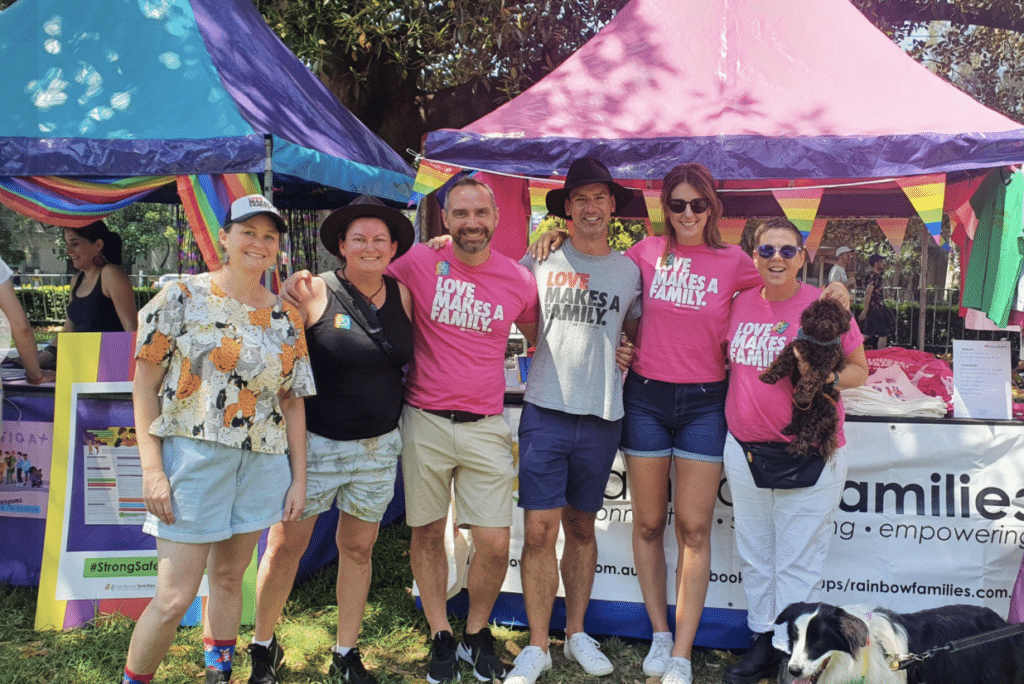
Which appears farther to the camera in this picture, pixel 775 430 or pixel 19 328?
pixel 19 328

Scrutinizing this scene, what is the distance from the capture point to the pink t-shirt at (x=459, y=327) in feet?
10.5

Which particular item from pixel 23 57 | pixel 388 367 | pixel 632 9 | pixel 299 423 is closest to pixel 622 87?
pixel 632 9

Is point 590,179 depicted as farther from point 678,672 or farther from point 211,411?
point 678,672

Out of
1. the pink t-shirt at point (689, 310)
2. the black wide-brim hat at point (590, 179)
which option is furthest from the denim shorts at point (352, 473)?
the black wide-brim hat at point (590, 179)

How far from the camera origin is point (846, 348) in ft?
10.4

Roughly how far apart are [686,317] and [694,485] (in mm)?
707

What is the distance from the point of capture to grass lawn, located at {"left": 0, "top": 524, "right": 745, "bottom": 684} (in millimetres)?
3383

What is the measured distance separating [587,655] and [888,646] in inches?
47.8

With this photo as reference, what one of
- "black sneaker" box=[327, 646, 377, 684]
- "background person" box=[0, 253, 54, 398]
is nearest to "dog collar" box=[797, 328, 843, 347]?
"black sneaker" box=[327, 646, 377, 684]

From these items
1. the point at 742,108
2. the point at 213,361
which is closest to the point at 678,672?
the point at 213,361

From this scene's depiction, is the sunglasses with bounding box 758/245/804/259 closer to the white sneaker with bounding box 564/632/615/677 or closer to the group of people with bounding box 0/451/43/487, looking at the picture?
the white sneaker with bounding box 564/632/615/677

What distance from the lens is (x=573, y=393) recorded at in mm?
3211

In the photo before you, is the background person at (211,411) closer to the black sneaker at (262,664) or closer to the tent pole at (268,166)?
the black sneaker at (262,664)

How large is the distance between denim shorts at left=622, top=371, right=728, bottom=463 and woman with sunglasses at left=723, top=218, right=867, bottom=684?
0.20 feet
